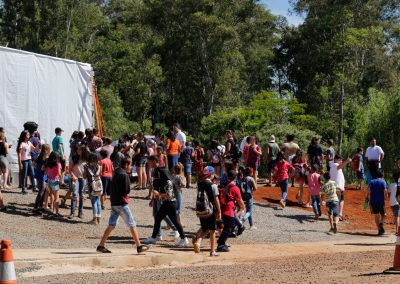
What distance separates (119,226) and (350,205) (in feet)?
33.7

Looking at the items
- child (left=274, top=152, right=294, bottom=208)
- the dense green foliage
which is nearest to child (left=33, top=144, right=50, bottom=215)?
child (left=274, top=152, right=294, bottom=208)

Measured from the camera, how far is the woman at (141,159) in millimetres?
23922

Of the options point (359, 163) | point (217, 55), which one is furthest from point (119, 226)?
point (217, 55)

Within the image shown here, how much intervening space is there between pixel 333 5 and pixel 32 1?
23.2 meters

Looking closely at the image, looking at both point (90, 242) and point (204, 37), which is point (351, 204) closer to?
point (90, 242)

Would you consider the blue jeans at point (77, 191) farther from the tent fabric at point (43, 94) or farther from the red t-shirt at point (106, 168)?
the tent fabric at point (43, 94)

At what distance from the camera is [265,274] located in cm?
1380

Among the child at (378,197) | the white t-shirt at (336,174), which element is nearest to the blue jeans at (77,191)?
the child at (378,197)

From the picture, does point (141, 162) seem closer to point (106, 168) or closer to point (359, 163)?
point (106, 168)

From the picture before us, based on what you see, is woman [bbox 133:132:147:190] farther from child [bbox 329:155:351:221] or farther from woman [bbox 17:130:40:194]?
child [bbox 329:155:351:221]

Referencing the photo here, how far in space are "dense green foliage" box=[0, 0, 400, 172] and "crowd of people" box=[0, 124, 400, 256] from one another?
23.4 m

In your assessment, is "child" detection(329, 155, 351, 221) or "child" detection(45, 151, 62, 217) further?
"child" detection(329, 155, 351, 221)

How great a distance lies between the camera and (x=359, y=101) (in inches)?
2452

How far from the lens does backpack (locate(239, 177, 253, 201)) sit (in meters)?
20.2
